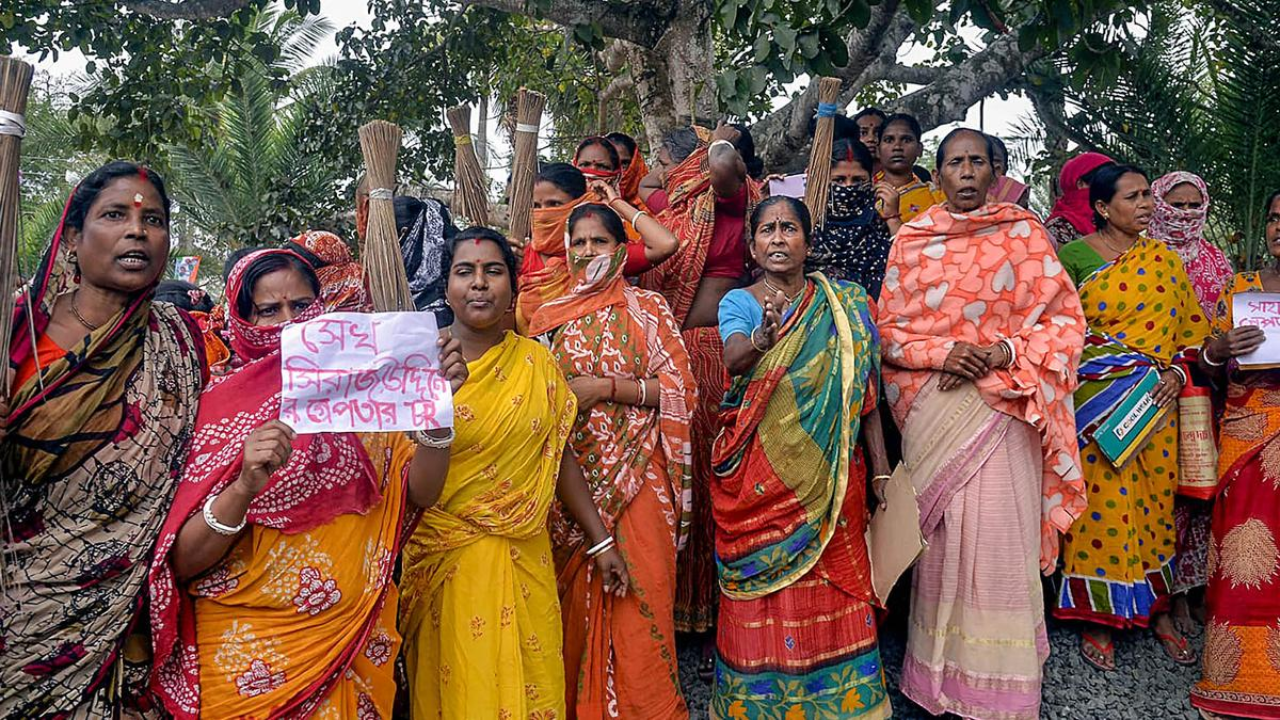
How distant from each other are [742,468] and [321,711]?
5.29ft

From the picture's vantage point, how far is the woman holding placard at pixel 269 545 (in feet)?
8.02

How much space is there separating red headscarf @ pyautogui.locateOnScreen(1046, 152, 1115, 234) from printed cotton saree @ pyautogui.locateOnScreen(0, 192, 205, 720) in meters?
4.02

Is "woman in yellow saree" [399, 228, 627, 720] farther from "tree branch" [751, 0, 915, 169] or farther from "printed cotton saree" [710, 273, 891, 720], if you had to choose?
"tree branch" [751, 0, 915, 169]

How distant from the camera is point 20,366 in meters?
2.37

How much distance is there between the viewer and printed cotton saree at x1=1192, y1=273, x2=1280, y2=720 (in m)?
3.82

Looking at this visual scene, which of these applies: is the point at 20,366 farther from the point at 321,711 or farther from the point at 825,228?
the point at 825,228

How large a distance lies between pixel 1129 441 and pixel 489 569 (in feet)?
9.05

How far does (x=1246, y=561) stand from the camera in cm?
393

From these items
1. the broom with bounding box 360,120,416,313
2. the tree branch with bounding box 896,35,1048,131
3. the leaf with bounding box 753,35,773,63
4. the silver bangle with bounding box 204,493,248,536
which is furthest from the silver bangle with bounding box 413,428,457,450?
the tree branch with bounding box 896,35,1048,131

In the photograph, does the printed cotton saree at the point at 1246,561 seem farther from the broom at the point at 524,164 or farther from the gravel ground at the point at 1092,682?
the broom at the point at 524,164

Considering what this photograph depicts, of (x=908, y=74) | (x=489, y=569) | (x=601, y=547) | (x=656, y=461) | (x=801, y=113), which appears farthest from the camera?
(x=908, y=74)

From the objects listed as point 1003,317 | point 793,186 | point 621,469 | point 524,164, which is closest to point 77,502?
point 621,469

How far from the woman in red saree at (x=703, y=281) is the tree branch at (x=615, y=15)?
1620mm

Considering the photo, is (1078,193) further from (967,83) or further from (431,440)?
(431,440)
